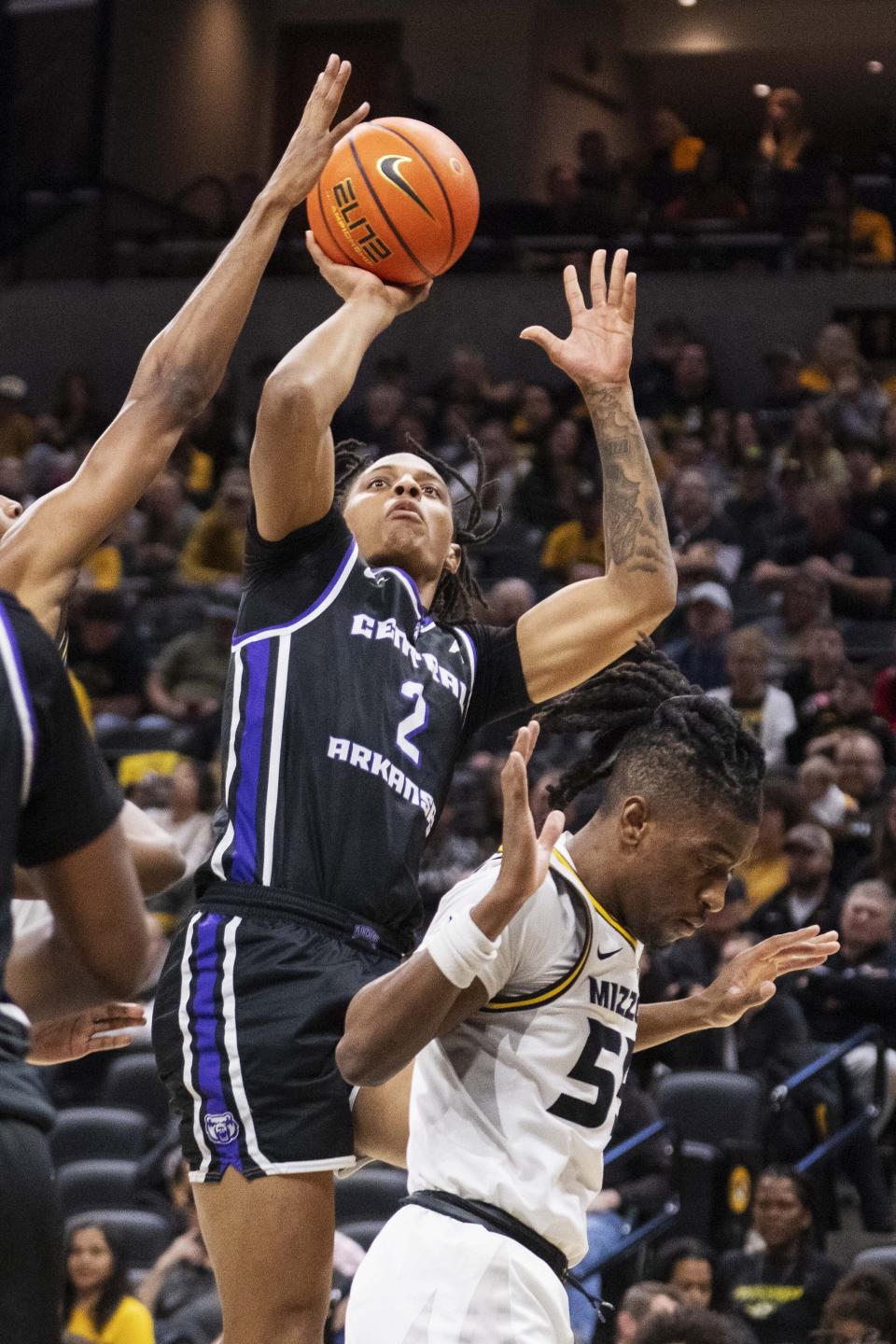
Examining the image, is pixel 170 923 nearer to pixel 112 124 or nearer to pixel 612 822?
pixel 612 822

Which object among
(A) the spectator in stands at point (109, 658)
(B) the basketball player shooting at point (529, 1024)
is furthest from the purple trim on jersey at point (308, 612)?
(A) the spectator in stands at point (109, 658)

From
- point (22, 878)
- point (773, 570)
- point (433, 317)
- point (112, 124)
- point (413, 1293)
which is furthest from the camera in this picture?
point (112, 124)

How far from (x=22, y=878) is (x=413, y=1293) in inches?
34.2

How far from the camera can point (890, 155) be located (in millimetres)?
16641

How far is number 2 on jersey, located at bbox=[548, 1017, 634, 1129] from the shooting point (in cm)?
309

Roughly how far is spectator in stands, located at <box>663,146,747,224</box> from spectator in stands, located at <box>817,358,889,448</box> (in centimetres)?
367

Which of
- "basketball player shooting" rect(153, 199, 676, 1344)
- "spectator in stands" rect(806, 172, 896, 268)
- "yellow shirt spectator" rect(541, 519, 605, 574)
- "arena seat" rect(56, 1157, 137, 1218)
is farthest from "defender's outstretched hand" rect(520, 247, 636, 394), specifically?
"spectator in stands" rect(806, 172, 896, 268)

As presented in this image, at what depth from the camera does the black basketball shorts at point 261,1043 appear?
3.43 m

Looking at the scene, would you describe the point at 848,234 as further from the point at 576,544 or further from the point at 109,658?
the point at 109,658

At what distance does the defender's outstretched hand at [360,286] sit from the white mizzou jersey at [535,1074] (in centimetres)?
133

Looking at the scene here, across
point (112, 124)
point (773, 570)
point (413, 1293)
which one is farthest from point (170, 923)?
point (112, 124)

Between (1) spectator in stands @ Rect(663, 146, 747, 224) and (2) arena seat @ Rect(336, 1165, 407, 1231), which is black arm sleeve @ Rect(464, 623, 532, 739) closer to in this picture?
(2) arena seat @ Rect(336, 1165, 407, 1231)

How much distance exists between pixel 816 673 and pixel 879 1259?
3.80 m

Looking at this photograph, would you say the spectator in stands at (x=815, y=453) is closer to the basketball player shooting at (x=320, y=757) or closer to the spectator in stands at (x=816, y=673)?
the spectator in stands at (x=816, y=673)
